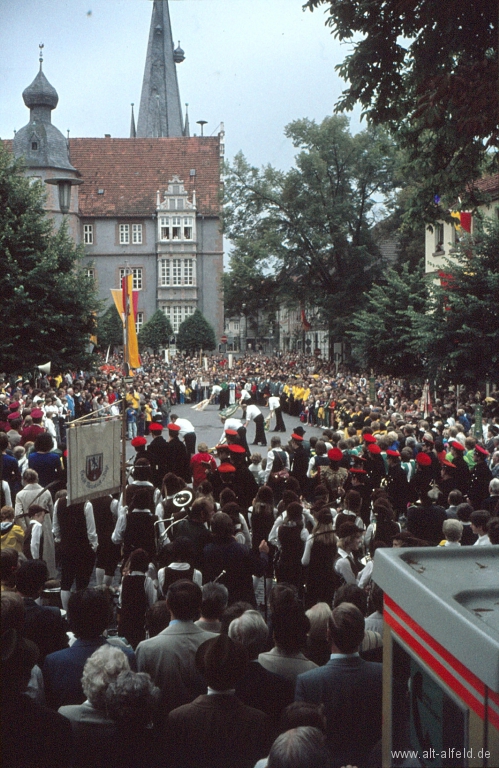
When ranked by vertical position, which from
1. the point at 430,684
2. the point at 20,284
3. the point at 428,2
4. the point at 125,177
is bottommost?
the point at 430,684

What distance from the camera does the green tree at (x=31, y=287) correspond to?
25375mm

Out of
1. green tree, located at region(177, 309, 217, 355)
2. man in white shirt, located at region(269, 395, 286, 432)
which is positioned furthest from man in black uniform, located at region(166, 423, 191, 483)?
green tree, located at region(177, 309, 217, 355)

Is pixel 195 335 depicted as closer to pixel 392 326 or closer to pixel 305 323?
pixel 305 323

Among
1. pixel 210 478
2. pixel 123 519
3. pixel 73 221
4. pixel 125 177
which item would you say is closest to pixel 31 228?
pixel 210 478

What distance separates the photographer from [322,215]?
42.4 metres

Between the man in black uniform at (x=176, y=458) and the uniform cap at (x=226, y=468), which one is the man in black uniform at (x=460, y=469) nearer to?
the uniform cap at (x=226, y=468)

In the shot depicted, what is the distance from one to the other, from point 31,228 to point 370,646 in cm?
2356

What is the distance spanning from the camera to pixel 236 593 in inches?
259

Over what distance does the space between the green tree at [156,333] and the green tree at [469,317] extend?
44.6 metres

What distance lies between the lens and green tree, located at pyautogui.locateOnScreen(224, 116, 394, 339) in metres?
42.0

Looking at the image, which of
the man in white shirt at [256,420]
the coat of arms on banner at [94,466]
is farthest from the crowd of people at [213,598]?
the man in white shirt at [256,420]

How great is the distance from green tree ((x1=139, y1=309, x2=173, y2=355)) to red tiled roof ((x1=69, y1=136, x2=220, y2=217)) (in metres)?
11.0

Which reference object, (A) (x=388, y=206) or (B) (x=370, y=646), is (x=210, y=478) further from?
(A) (x=388, y=206)

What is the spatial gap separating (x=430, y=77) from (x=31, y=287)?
1910 cm
